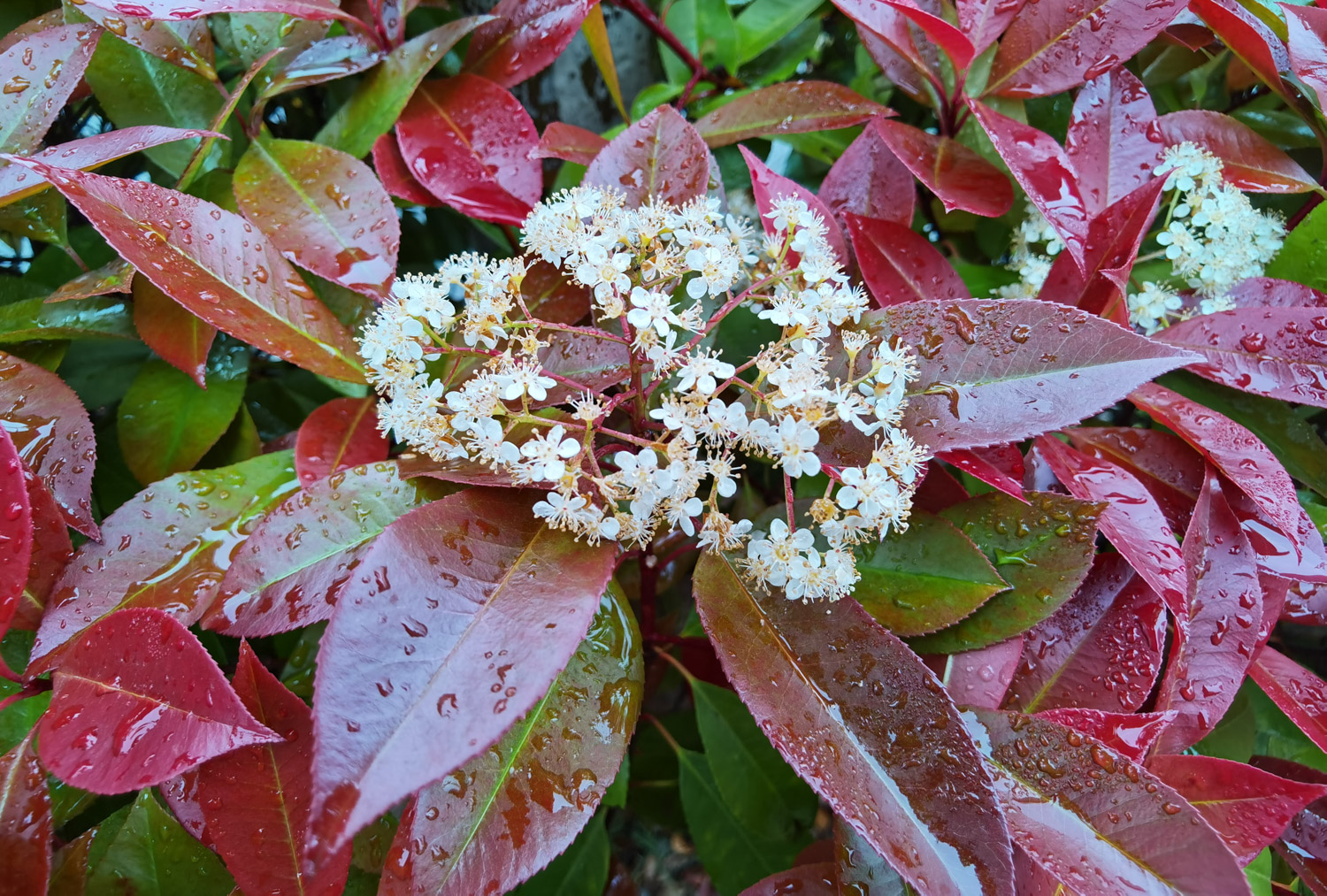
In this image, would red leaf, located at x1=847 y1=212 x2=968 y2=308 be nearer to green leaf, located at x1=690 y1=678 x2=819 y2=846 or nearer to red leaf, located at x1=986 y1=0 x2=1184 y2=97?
red leaf, located at x1=986 y1=0 x2=1184 y2=97

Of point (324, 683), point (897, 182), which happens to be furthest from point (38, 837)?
point (897, 182)

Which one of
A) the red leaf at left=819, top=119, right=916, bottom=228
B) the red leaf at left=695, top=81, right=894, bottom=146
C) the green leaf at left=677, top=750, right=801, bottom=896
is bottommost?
the green leaf at left=677, top=750, right=801, bottom=896

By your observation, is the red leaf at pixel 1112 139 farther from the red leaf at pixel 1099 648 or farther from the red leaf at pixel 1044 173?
the red leaf at pixel 1099 648

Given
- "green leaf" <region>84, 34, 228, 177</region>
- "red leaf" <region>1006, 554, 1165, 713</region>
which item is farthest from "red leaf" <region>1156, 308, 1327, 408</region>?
"green leaf" <region>84, 34, 228, 177</region>

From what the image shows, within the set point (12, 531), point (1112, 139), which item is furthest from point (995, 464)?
point (12, 531)

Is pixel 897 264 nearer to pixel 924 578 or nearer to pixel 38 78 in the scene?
pixel 924 578

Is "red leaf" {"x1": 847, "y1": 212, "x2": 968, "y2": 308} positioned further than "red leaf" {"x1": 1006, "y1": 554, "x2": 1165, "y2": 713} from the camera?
Yes

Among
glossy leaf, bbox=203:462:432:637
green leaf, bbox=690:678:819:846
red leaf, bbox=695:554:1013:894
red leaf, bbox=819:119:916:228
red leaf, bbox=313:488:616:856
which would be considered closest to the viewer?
red leaf, bbox=313:488:616:856

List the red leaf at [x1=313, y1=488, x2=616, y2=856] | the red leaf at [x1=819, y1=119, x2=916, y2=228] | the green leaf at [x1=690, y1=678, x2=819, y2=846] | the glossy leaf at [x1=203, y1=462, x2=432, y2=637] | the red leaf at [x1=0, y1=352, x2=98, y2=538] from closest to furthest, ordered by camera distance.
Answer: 1. the red leaf at [x1=313, y1=488, x2=616, y2=856]
2. the glossy leaf at [x1=203, y1=462, x2=432, y2=637]
3. the red leaf at [x1=0, y1=352, x2=98, y2=538]
4. the red leaf at [x1=819, y1=119, x2=916, y2=228]
5. the green leaf at [x1=690, y1=678, x2=819, y2=846]
